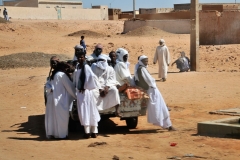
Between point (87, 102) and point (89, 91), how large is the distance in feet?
0.73

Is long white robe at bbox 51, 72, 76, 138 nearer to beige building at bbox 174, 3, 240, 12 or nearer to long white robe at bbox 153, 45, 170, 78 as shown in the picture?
long white robe at bbox 153, 45, 170, 78

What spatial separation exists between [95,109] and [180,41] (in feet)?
74.8

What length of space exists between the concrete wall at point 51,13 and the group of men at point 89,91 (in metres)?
43.2

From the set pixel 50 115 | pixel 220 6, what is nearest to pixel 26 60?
pixel 50 115

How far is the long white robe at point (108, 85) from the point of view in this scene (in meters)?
11.0

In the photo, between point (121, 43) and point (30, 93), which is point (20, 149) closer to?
point (30, 93)

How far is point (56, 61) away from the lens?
11039 mm

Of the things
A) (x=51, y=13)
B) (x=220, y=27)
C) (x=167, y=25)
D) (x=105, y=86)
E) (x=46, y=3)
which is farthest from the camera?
(x=46, y=3)

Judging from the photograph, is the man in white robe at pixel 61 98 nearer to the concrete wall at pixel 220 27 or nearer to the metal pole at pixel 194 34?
the metal pole at pixel 194 34

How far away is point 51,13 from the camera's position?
193 feet

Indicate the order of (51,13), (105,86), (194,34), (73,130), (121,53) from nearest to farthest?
(105,86) → (121,53) → (73,130) → (194,34) → (51,13)

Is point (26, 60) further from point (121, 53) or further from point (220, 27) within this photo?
point (121, 53)

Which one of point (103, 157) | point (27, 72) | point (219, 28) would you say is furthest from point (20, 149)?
point (219, 28)

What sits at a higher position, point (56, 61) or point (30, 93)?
point (56, 61)
